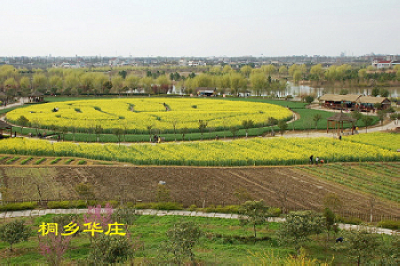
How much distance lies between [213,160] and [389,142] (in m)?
18.2

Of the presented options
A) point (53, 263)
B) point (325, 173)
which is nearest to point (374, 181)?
point (325, 173)

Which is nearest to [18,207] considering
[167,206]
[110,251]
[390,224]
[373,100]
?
[167,206]

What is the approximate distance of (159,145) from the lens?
36156 millimetres

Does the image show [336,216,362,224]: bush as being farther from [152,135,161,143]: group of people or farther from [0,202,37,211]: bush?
[152,135,161,143]: group of people

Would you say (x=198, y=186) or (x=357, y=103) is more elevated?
(x=357, y=103)

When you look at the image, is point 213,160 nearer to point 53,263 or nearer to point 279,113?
point 53,263

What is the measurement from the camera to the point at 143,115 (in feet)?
176

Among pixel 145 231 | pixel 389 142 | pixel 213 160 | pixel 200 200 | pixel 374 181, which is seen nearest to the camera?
pixel 145 231

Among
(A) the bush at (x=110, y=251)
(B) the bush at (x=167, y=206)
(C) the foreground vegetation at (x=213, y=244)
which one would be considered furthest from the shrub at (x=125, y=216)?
(B) the bush at (x=167, y=206)

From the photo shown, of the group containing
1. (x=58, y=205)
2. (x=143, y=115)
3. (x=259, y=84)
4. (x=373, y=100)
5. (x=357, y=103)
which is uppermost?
(x=259, y=84)

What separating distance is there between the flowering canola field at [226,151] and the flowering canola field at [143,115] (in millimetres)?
8964

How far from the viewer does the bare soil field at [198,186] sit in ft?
74.3

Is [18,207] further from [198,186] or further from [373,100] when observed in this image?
[373,100]

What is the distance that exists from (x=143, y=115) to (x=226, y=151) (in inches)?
914
